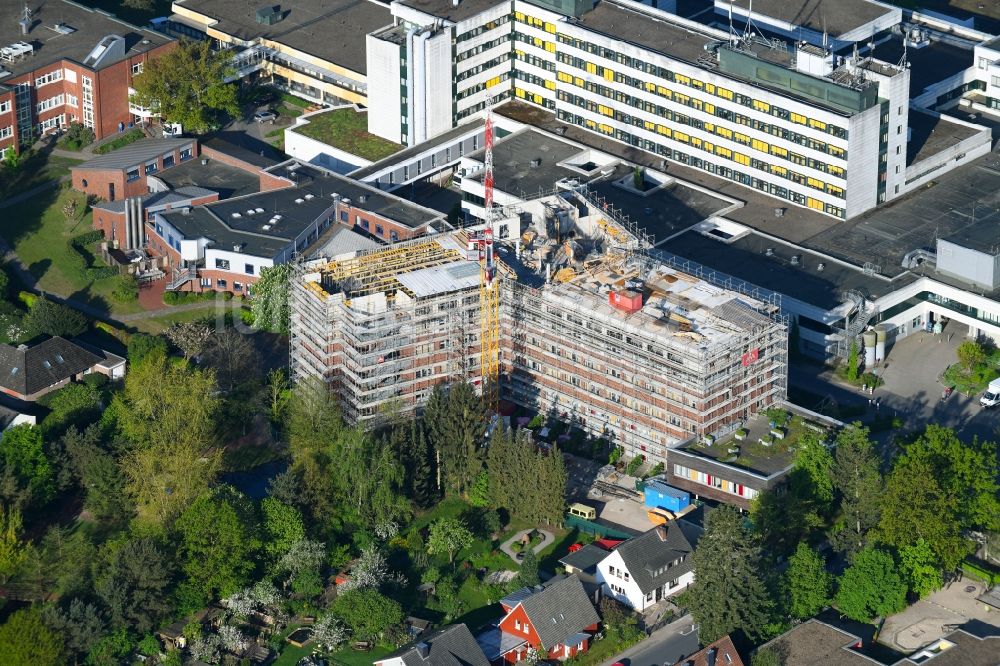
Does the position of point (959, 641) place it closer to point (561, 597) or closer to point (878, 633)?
point (878, 633)

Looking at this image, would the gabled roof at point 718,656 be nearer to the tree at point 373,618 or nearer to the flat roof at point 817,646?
the flat roof at point 817,646

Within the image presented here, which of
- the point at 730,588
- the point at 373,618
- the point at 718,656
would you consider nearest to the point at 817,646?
the point at 730,588

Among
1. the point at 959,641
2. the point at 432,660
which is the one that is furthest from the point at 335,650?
the point at 959,641

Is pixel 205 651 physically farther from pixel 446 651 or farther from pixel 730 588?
pixel 730 588

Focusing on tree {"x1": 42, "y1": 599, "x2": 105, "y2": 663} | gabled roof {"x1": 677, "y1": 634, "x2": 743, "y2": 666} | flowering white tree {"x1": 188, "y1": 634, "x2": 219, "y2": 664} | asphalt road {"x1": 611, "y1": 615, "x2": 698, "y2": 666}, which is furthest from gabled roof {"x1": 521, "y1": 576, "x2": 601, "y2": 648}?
tree {"x1": 42, "y1": 599, "x2": 105, "y2": 663}

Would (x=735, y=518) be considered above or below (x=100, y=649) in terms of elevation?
above

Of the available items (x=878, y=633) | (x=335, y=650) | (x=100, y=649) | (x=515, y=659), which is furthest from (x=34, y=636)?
(x=878, y=633)

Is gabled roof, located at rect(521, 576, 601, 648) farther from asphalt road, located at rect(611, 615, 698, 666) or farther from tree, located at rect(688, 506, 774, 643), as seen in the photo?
tree, located at rect(688, 506, 774, 643)
